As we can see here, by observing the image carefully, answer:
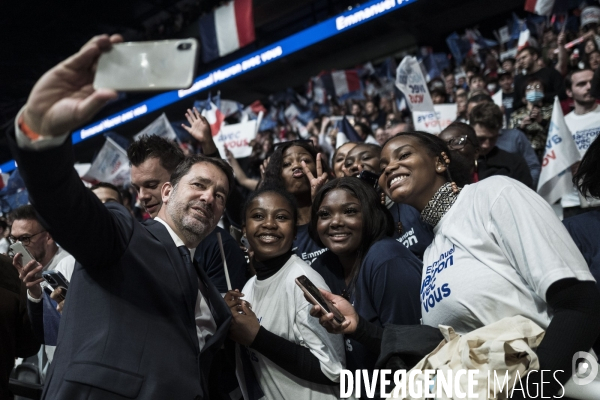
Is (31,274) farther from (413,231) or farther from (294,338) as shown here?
(413,231)

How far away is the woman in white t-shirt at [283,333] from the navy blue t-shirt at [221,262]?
1.01ft

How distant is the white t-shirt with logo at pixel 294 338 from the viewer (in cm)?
226

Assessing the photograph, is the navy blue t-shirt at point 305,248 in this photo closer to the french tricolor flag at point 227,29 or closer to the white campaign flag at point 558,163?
the white campaign flag at point 558,163

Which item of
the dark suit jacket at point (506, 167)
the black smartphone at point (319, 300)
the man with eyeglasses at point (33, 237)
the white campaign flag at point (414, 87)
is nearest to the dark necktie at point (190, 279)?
the black smartphone at point (319, 300)

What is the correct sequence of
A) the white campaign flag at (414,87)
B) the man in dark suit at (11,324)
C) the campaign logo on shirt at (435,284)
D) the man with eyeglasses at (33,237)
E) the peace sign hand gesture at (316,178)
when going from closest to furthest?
the campaign logo on shirt at (435,284), the man in dark suit at (11,324), the peace sign hand gesture at (316,178), the man with eyeglasses at (33,237), the white campaign flag at (414,87)

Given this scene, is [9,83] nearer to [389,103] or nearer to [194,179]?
[389,103]

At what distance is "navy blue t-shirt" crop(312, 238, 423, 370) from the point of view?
214 cm

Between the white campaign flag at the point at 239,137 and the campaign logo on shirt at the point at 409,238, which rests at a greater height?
the white campaign flag at the point at 239,137

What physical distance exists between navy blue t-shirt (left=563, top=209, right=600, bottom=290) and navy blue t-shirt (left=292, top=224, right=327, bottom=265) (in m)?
1.25

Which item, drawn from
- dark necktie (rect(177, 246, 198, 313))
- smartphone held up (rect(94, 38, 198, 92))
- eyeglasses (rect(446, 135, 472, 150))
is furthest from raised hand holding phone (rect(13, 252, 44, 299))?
eyeglasses (rect(446, 135, 472, 150))

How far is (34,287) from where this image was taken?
2688 millimetres

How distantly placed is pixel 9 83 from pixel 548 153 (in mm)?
15075

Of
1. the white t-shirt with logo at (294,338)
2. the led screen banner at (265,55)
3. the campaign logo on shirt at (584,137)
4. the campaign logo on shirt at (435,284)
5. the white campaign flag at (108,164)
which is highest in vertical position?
the led screen banner at (265,55)

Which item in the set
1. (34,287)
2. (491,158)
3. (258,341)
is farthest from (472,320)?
(491,158)
